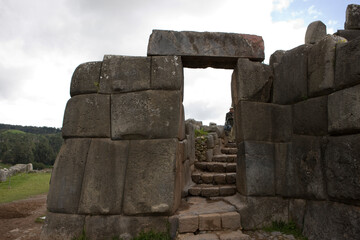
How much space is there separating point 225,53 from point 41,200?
7.27 m

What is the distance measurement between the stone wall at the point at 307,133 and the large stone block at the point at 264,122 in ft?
0.05

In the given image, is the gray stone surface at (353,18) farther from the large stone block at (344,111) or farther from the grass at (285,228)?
the grass at (285,228)

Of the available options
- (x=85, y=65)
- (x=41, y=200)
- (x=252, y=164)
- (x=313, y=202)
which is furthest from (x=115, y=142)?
(x=41, y=200)

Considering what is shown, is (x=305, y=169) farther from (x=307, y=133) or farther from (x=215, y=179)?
(x=215, y=179)

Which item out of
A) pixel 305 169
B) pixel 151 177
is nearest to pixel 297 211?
pixel 305 169

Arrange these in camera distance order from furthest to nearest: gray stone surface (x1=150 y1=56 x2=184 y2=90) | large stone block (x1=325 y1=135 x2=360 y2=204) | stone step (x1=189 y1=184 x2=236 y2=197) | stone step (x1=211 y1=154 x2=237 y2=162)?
stone step (x1=211 y1=154 x2=237 y2=162) → stone step (x1=189 y1=184 x2=236 y2=197) → gray stone surface (x1=150 y1=56 x2=184 y2=90) → large stone block (x1=325 y1=135 x2=360 y2=204)

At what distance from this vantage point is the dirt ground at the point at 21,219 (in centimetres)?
431

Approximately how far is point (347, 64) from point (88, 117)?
377cm

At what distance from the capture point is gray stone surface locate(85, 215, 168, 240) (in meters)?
3.49

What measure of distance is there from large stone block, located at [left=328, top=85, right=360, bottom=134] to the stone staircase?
2.36 m

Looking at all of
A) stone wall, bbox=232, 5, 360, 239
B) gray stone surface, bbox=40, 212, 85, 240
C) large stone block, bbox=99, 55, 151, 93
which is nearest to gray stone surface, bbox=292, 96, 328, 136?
stone wall, bbox=232, 5, 360, 239

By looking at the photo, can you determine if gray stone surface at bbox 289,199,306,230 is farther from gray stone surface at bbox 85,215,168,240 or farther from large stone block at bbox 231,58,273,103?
gray stone surface at bbox 85,215,168,240

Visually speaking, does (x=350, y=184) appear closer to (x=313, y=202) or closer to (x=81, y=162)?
(x=313, y=202)

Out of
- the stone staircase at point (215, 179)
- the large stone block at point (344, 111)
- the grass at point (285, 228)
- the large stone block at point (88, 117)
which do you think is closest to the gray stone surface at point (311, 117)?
the large stone block at point (344, 111)
